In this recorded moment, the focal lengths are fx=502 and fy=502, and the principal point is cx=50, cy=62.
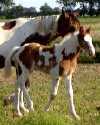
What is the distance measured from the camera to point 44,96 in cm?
959

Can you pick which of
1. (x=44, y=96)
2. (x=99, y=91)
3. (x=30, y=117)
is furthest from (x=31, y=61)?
(x=99, y=91)

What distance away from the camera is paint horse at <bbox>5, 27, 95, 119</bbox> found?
746 centimetres

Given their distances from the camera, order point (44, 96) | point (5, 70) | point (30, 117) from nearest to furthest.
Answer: point (30, 117) < point (5, 70) < point (44, 96)

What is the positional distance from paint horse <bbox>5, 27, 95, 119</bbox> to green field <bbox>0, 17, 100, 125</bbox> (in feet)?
1.03

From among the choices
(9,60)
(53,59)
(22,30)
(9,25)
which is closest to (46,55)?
(53,59)

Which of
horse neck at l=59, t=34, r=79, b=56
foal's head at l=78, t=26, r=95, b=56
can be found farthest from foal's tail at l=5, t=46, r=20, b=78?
foal's head at l=78, t=26, r=95, b=56

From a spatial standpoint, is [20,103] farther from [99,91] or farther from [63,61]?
[99,91]

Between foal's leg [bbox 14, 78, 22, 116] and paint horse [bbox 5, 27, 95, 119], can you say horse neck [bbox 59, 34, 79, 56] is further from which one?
foal's leg [bbox 14, 78, 22, 116]

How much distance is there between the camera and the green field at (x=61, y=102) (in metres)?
6.53

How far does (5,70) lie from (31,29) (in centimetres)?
92

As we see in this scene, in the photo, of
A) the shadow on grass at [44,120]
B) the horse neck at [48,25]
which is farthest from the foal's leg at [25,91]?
the shadow on grass at [44,120]

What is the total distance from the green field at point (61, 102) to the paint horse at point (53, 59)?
313 millimetres

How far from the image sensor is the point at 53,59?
7.55 metres

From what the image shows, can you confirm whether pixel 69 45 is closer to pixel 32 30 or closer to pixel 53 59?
pixel 53 59
